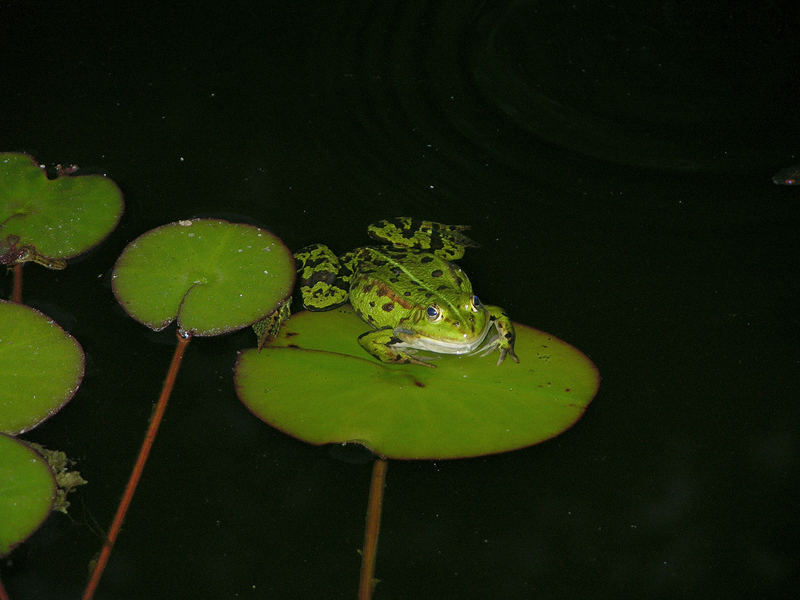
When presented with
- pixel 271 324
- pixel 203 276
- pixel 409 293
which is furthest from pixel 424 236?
pixel 203 276

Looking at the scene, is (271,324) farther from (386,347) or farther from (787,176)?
(787,176)

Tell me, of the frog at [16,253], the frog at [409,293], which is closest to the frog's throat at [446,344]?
the frog at [409,293]

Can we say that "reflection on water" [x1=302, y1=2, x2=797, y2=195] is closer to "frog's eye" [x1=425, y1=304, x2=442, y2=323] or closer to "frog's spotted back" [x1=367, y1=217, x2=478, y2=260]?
"frog's spotted back" [x1=367, y1=217, x2=478, y2=260]

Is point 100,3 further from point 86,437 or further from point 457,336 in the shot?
point 457,336

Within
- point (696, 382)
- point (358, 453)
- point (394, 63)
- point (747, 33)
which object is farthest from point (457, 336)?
point (747, 33)

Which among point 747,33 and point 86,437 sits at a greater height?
point 747,33

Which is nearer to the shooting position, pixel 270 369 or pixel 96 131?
pixel 270 369

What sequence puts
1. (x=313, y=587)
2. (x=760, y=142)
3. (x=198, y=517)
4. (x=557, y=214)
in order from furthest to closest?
(x=760, y=142) → (x=557, y=214) → (x=198, y=517) → (x=313, y=587)
